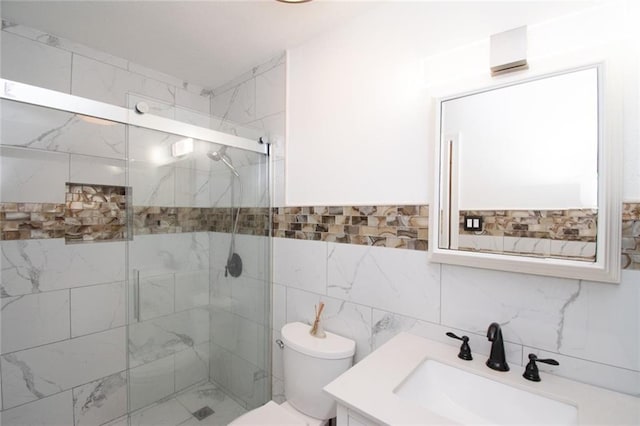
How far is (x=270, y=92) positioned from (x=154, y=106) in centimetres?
79

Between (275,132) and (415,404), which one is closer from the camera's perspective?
(415,404)

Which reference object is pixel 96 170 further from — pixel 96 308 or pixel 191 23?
pixel 191 23

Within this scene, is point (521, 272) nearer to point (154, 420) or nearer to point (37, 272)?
point (154, 420)

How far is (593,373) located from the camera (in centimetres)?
→ 88

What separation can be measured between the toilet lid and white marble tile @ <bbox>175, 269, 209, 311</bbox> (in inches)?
24.2

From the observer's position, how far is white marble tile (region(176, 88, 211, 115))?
2.26 m

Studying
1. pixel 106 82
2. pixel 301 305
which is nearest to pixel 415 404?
pixel 301 305

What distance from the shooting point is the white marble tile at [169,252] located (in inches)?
54.0

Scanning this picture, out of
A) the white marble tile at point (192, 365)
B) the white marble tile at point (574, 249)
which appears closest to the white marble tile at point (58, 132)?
the white marble tile at point (192, 365)

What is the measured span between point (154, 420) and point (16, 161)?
5.13ft

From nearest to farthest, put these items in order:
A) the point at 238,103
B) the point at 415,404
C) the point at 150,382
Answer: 1. the point at 415,404
2. the point at 150,382
3. the point at 238,103

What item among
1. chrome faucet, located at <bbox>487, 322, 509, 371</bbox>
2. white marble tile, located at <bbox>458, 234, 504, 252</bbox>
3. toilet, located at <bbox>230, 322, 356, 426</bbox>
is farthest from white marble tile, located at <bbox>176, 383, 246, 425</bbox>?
white marble tile, located at <bbox>458, 234, 504, 252</bbox>

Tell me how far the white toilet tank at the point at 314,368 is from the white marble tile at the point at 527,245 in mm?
822

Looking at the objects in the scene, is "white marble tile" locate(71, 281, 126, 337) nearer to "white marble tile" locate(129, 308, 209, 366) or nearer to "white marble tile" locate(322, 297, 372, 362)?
"white marble tile" locate(129, 308, 209, 366)
